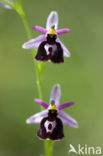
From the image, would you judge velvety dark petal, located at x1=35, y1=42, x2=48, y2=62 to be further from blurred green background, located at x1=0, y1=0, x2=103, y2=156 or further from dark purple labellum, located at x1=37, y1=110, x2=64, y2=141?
blurred green background, located at x1=0, y1=0, x2=103, y2=156

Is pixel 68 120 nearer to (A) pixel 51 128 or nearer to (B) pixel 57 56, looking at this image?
(A) pixel 51 128

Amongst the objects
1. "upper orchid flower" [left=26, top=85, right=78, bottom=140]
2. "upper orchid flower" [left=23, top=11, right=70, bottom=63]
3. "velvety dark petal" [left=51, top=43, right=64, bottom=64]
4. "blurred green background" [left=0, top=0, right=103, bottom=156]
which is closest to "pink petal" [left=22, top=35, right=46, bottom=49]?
"upper orchid flower" [left=23, top=11, right=70, bottom=63]

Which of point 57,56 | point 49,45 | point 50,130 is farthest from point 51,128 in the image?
point 49,45

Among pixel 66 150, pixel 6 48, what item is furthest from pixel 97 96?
pixel 6 48

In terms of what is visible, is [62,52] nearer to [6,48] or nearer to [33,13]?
[6,48]

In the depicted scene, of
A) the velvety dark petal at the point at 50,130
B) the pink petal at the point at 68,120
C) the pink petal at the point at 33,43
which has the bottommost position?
the velvety dark petal at the point at 50,130

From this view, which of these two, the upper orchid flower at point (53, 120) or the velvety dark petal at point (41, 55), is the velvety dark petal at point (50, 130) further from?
the velvety dark petal at point (41, 55)

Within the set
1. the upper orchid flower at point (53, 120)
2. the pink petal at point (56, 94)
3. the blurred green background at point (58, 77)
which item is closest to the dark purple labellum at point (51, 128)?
the upper orchid flower at point (53, 120)
